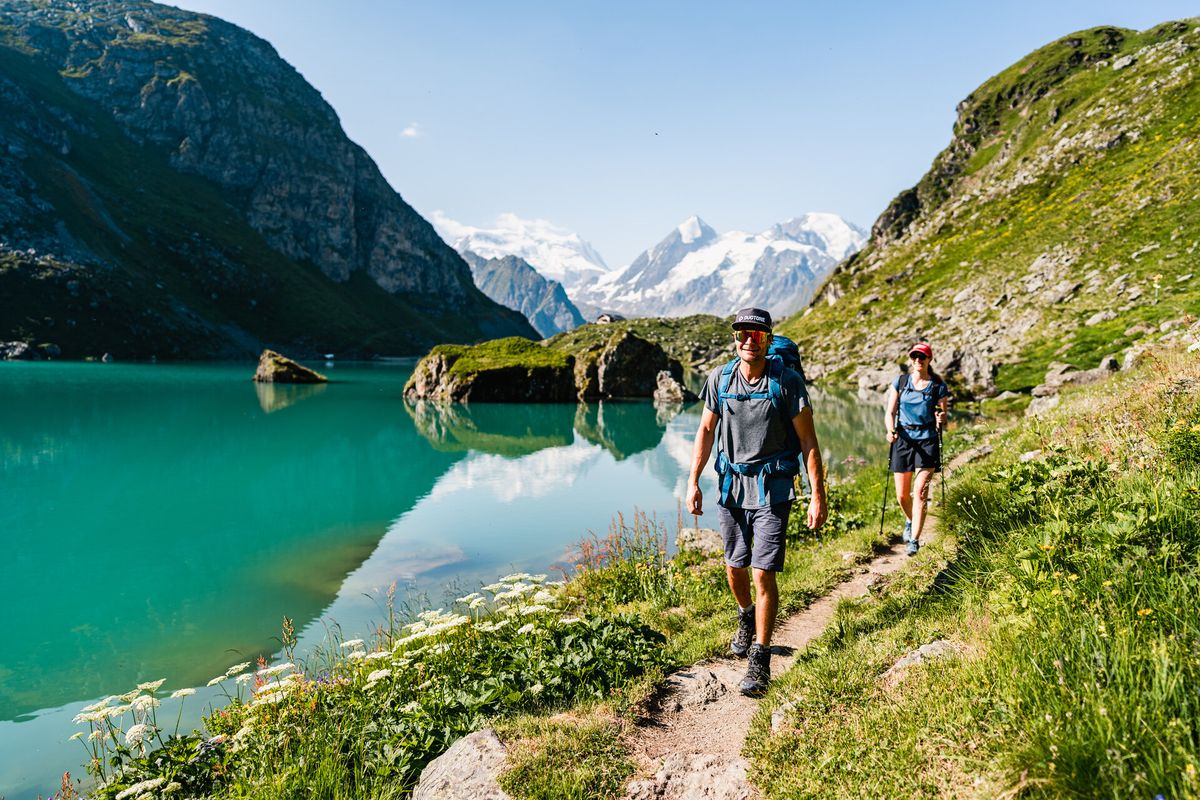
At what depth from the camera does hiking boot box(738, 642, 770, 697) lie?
5621mm

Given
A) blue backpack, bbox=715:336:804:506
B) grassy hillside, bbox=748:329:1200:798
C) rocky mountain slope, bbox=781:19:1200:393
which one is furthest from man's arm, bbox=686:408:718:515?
rocky mountain slope, bbox=781:19:1200:393

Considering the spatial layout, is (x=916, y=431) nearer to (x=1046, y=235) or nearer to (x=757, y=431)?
(x=757, y=431)

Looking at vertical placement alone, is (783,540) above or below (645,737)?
above

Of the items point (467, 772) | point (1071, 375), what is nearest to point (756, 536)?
point (467, 772)

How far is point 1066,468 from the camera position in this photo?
596 centimetres

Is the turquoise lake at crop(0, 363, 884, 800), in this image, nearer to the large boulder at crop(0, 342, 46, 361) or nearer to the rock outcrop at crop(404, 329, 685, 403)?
the rock outcrop at crop(404, 329, 685, 403)

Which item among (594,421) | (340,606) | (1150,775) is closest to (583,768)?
(1150,775)

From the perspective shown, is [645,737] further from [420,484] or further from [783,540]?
[420,484]

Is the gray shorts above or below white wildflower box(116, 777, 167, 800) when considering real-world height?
above

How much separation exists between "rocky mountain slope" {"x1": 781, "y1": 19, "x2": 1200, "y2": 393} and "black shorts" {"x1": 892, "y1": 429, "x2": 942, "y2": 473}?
55.1ft

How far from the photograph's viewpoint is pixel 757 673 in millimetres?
5727

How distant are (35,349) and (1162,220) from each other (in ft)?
516

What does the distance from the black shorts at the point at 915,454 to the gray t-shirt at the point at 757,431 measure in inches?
179

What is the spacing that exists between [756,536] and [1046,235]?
206 feet
